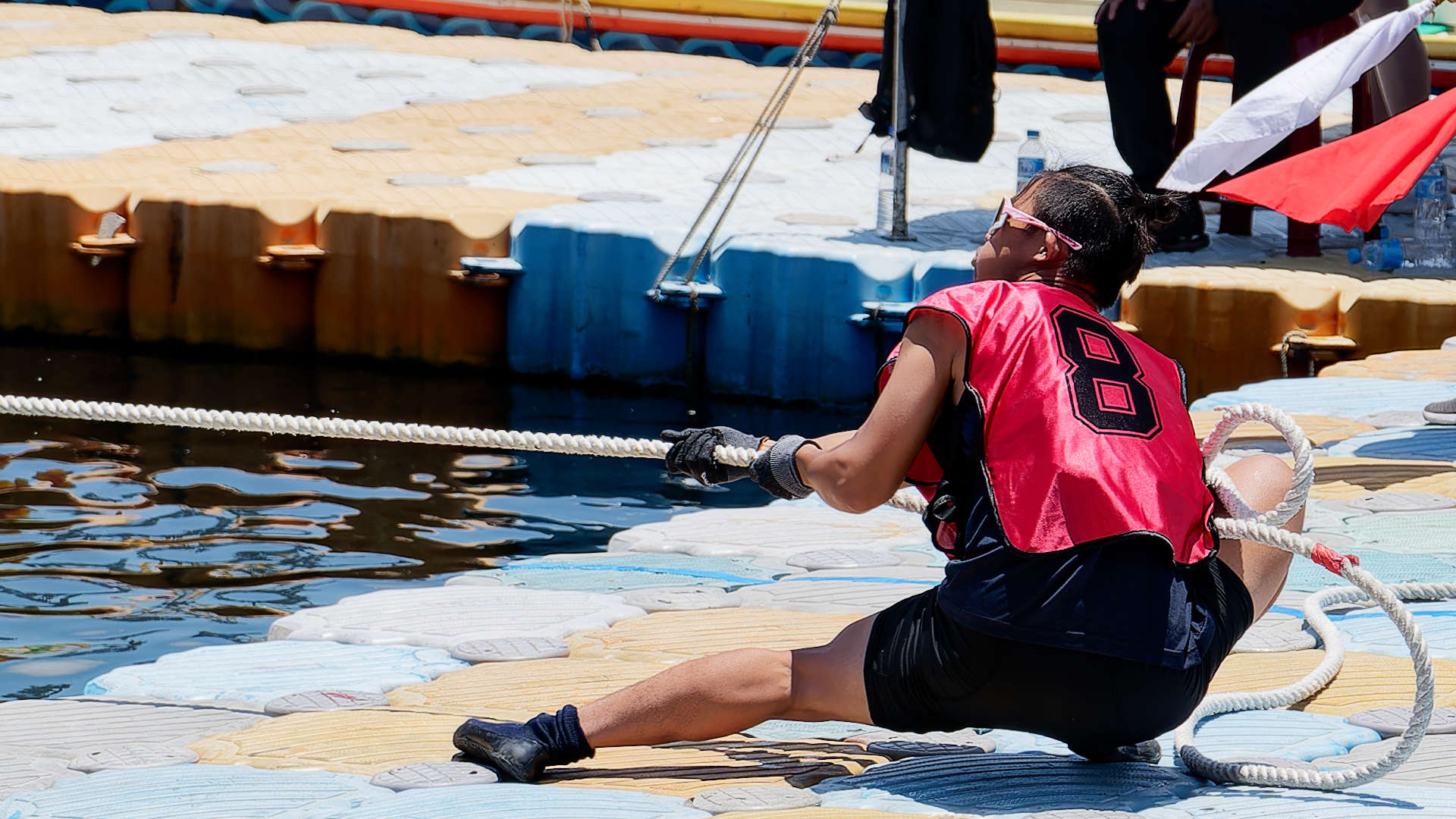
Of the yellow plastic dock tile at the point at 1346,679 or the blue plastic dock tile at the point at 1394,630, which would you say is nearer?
the yellow plastic dock tile at the point at 1346,679

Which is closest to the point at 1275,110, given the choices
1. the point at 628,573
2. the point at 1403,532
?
the point at 1403,532

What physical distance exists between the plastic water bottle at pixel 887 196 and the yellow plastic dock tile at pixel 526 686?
4.49 m

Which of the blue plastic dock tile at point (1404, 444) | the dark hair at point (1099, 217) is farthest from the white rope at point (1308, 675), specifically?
the blue plastic dock tile at point (1404, 444)

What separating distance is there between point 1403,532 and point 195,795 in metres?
2.93

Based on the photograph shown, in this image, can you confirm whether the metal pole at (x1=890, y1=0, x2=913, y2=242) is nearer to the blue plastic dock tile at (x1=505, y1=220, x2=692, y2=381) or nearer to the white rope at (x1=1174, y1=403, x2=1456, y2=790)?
the blue plastic dock tile at (x1=505, y1=220, x2=692, y2=381)

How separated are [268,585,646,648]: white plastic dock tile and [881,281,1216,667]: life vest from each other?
1.54m

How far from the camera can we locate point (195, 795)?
2.64m

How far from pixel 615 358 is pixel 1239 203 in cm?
289

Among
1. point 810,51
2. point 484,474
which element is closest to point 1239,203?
point 810,51

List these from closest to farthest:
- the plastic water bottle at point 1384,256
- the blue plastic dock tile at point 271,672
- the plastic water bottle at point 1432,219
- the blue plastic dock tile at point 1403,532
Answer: the blue plastic dock tile at point 271,672 → the blue plastic dock tile at point 1403,532 → the plastic water bottle at point 1384,256 → the plastic water bottle at point 1432,219

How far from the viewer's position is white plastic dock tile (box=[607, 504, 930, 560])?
187 inches

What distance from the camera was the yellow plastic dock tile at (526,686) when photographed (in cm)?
323

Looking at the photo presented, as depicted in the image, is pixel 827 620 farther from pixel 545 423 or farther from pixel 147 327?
pixel 147 327

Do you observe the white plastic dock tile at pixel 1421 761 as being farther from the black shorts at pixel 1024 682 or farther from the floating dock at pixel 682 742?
the black shorts at pixel 1024 682
